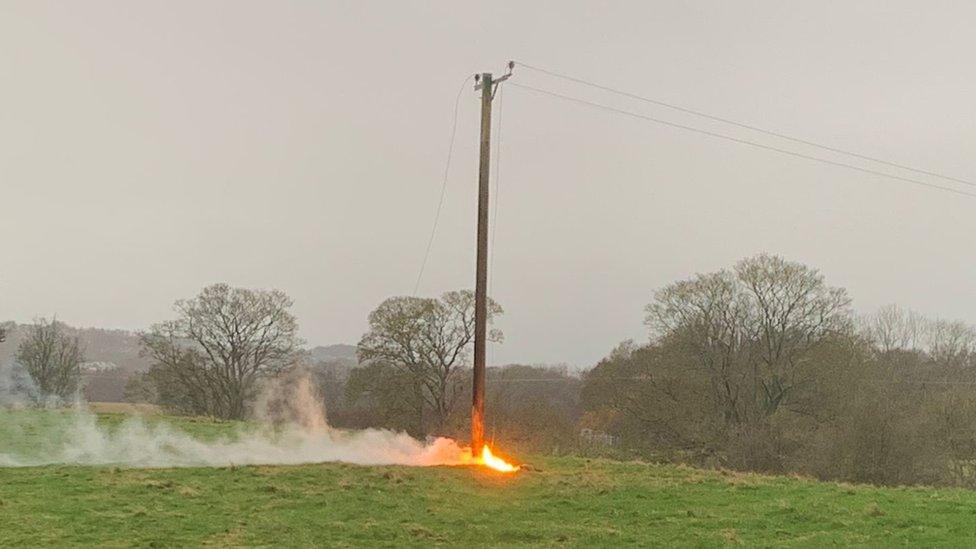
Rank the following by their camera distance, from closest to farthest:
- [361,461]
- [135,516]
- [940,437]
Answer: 1. [135,516]
2. [361,461]
3. [940,437]

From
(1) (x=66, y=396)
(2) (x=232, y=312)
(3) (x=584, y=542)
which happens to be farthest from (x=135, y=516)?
(1) (x=66, y=396)

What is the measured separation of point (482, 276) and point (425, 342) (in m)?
25.0

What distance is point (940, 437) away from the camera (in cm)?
3478

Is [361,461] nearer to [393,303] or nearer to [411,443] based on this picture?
[411,443]

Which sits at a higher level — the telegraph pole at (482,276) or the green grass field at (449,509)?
the telegraph pole at (482,276)

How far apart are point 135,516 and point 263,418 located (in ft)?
85.5

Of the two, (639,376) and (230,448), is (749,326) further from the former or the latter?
(230,448)

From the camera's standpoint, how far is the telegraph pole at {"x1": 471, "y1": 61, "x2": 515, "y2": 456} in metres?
20.2

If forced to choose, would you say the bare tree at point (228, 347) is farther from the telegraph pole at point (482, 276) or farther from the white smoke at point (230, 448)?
the telegraph pole at point (482, 276)

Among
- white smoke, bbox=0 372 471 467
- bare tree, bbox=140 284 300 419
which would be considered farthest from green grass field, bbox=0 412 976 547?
bare tree, bbox=140 284 300 419

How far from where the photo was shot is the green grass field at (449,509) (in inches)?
457

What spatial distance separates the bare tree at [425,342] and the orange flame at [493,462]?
23077 mm

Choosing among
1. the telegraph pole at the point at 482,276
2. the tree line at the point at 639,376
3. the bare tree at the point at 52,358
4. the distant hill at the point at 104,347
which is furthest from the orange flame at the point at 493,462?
the bare tree at the point at 52,358

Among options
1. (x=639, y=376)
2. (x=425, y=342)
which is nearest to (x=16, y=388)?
(x=425, y=342)
